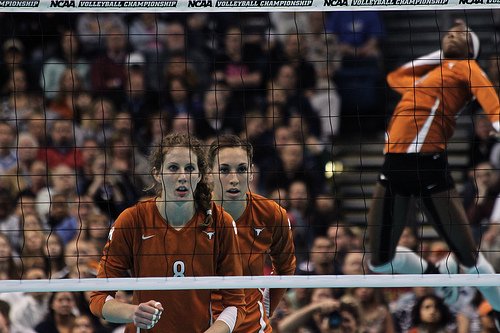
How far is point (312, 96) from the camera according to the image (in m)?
13.3

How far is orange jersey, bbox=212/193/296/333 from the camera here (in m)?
7.54

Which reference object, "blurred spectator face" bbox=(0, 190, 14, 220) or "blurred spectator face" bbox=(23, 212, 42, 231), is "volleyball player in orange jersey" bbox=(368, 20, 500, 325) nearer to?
"blurred spectator face" bbox=(23, 212, 42, 231)

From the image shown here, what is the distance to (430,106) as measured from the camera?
9000mm

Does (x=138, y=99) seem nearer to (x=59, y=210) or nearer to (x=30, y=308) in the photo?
(x=59, y=210)

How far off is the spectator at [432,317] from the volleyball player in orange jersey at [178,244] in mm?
3696

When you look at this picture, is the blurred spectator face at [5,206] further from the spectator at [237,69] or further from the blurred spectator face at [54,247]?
the spectator at [237,69]

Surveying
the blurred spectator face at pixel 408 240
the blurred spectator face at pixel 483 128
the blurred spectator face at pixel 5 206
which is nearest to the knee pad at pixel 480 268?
the blurred spectator face at pixel 408 240

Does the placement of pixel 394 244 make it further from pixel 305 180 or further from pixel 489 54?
pixel 489 54

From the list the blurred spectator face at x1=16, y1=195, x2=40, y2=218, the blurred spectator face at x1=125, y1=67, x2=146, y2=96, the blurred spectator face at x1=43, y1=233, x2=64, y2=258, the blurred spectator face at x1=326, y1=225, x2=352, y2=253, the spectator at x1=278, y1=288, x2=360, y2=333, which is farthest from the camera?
the blurred spectator face at x1=125, y1=67, x2=146, y2=96

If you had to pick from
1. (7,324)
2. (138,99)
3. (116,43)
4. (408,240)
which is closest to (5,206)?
(7,324)

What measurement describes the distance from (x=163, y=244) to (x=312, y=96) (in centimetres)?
668

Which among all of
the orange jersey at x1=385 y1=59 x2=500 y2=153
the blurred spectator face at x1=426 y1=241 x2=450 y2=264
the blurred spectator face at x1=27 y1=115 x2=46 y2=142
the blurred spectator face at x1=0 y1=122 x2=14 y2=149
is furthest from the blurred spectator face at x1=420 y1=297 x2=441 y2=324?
the blurred spectator face at x1=0 y1=122 x2=14 y2=149

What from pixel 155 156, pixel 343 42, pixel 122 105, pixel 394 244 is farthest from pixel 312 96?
pixel 155 156

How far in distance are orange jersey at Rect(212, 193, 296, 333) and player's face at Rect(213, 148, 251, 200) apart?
6.5 inches
